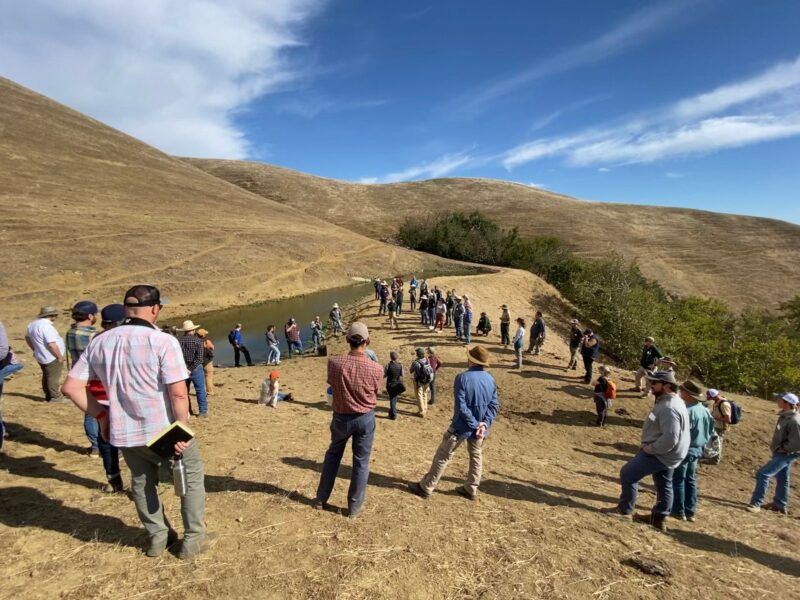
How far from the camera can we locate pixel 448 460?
17.7 ft

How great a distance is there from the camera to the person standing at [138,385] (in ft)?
11.0

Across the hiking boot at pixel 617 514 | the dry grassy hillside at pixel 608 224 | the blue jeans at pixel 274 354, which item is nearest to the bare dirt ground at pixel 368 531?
the hiking boot at pixel 617 514

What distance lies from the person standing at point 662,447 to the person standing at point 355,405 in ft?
11.8

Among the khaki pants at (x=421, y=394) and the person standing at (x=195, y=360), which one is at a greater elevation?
the person standing at (x=195, y=360)

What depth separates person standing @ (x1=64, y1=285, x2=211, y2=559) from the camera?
11.0 ft

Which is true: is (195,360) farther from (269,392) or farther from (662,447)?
(662,447)

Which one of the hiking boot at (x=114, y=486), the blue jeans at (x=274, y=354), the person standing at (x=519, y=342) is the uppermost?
the person standing at (x=519, y=342)

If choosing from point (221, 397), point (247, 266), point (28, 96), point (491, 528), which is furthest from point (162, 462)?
point (28, 96)

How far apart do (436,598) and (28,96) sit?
87.6 m

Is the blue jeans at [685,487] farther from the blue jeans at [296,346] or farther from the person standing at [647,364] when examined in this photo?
the blue jeans at [296,346]

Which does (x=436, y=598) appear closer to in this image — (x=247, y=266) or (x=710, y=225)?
(x=247, y=266)

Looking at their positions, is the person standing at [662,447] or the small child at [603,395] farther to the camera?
the small child at [603,395]

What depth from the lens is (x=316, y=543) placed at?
4246mm

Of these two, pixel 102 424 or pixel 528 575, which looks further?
pixel 528 575
